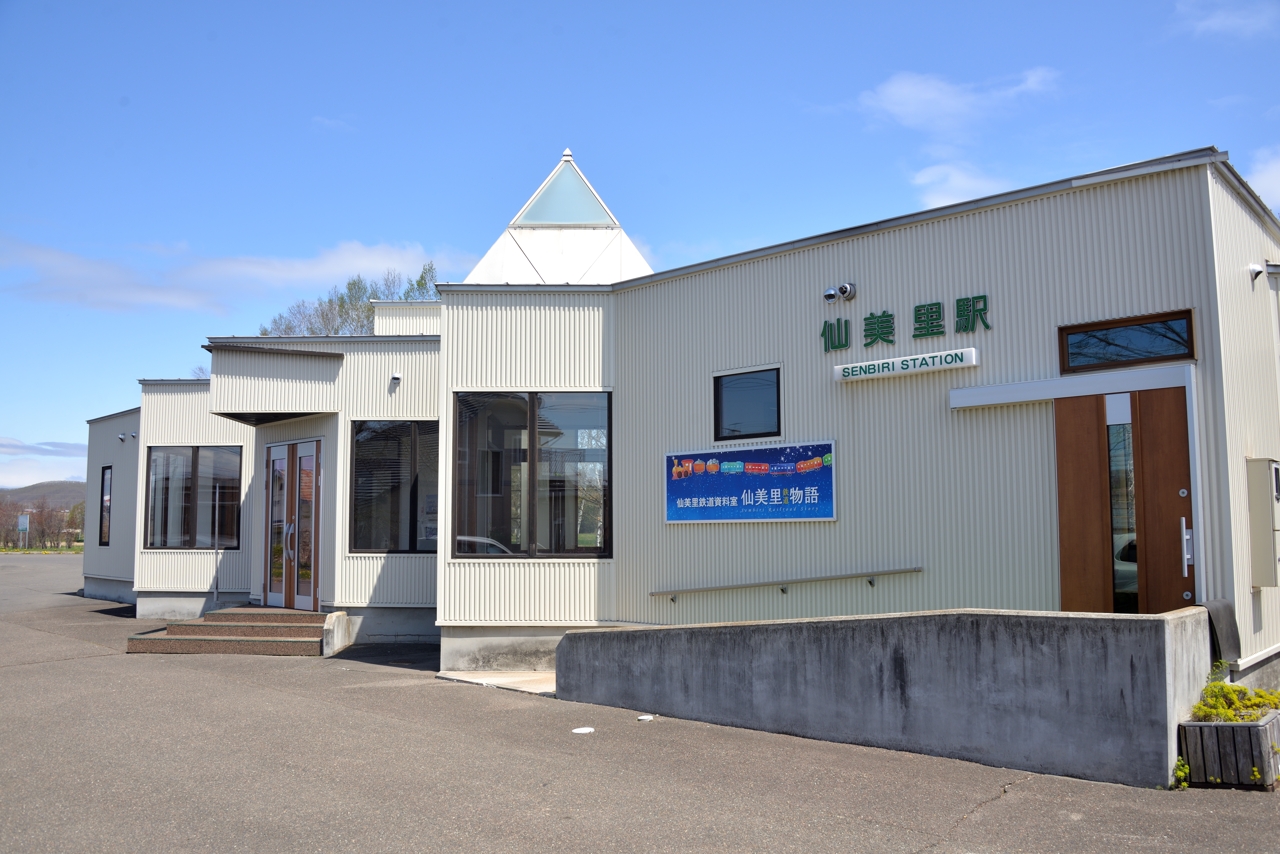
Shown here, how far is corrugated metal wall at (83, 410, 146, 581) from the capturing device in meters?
20.5

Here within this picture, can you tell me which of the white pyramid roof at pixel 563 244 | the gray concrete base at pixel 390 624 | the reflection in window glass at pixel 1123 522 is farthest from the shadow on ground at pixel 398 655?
the reflection in window glass at pixel 1123 522

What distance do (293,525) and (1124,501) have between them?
38.0ft

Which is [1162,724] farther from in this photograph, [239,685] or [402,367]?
[402,367]

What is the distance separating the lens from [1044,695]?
6812 millimetres

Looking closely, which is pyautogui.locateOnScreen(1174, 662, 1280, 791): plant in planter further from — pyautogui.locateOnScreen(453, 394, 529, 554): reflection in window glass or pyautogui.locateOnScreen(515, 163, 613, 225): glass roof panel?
pyautogui.locateOnScreen(515, 163, 613, 225): glass roof panel

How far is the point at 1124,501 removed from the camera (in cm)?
817

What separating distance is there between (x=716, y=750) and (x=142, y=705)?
5.63 metres

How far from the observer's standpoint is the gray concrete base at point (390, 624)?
1420 centimetres

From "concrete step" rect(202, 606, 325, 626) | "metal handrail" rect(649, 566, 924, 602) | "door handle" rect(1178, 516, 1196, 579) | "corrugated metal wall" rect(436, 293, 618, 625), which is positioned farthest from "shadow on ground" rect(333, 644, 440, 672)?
"door handle" rect(1178, 516, 1196, 579)

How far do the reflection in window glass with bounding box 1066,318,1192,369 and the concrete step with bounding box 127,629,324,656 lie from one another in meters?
9.98

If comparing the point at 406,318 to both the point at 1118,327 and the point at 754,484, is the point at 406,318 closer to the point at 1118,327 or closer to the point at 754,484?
the point at 754,484

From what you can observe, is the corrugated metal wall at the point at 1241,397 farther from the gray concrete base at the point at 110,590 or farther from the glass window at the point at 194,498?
the gray concrete base at the point at 110,590

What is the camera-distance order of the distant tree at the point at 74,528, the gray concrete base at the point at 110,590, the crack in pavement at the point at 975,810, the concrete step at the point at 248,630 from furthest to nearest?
the distant tree at the point at 74,528 < the gray concrete base at the point at 110,590 < the concrete step at the point at 248,630 < the crack in pavement at the point at 975,810

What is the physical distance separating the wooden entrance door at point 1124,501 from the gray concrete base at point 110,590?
18.8 m
